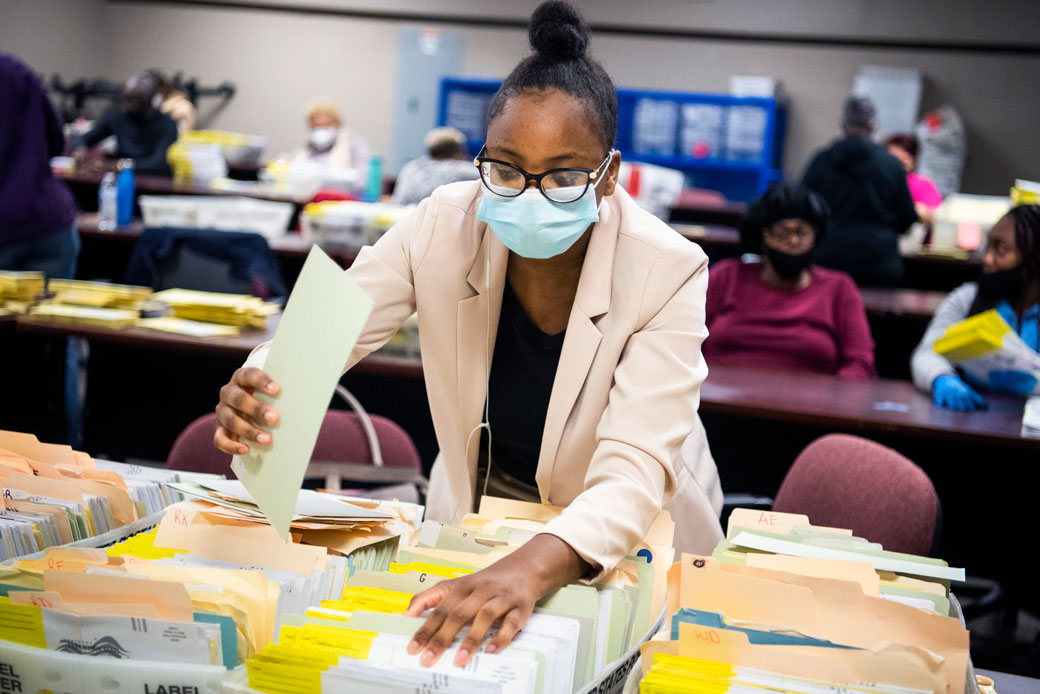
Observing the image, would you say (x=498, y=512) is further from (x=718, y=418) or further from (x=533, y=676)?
(x=718, y=418)

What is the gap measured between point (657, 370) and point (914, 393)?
6.37ft

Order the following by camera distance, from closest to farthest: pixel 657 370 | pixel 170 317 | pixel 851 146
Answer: pixel 657 370, pixel 170 317, pixel 851 146

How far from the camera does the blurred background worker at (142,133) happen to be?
23.3ft

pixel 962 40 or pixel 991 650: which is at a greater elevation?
pixel 962 40

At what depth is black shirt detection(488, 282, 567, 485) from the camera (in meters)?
1.54

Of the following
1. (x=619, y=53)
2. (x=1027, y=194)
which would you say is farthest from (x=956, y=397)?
(x=619, y=53)

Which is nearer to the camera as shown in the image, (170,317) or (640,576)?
(640,576)

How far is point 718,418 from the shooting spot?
299 cm

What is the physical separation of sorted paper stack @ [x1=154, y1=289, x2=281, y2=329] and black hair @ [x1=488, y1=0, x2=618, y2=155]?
1898 millimetres

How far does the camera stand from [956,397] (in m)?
2.79

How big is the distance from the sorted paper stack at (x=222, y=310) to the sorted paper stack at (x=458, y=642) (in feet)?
6.50

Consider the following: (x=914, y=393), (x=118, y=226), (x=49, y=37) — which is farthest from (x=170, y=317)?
(x=49, y=37)

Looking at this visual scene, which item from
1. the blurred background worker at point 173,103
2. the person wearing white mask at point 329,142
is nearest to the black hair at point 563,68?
the person wearing white mask at point 329,142

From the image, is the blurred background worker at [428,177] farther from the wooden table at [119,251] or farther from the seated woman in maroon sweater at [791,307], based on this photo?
the seated woman in maroon sweater at [791,307]
